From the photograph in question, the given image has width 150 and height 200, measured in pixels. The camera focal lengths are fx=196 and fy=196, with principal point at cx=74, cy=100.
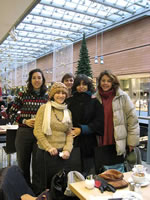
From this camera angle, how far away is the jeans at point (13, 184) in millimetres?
1224

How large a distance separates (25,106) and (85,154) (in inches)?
39.3

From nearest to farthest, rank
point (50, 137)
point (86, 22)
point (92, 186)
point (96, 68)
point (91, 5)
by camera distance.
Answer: point (92, 186) → point (50, 137) → point (91, 5) → point (86, 22) → point (96, 68)

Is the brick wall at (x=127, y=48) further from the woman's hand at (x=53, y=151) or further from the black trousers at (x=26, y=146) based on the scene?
the woman's hand at (x=53, y=151)

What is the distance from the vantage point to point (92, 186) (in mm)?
1501

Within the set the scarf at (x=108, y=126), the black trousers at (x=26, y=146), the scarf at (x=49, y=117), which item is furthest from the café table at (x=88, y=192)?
the black trousers at (x=26, y=146)

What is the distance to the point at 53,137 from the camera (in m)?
2.09

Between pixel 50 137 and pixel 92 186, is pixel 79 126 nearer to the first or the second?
pixel 50 137

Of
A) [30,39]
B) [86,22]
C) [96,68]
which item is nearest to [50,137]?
[86,22]

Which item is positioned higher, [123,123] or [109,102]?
[109,102]

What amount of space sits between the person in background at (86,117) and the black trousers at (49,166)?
1.37 ft

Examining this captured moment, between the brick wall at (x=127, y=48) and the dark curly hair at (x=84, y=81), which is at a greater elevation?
the brick wall at (x=127, y=48)

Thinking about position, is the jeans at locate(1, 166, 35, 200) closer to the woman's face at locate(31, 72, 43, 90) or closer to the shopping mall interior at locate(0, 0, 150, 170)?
the woman's face at locate(31, 72, 43, 90)

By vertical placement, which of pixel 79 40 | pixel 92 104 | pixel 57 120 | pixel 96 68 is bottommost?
pixel 57 120

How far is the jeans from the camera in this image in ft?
4.02
